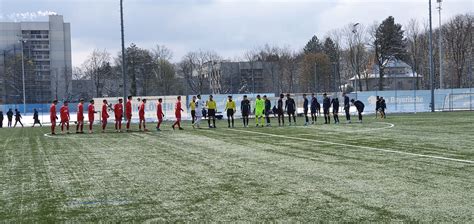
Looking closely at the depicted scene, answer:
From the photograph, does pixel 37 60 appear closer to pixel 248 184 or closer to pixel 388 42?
pixel 388 42

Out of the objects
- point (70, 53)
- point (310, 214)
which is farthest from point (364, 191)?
point (70, 53)

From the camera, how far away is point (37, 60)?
348 ft

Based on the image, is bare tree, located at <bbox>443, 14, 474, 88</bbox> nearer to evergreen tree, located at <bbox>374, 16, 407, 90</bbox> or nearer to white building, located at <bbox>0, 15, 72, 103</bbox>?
evergreen tree, located at <bbox>374, 16, 407, 90</bbox>

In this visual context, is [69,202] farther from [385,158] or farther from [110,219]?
[385,158]

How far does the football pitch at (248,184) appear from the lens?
6891mm

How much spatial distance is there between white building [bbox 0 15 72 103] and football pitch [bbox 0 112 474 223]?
280 feet

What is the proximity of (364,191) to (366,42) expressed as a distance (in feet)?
272

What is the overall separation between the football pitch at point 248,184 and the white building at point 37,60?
8524 centimetres

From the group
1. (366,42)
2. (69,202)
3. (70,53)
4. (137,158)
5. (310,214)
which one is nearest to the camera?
(310,214)

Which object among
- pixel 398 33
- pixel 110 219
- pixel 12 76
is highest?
pixel 398 33

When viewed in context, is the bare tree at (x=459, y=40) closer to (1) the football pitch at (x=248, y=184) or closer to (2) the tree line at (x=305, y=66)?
(2) the tree line at (x=305, y=66)

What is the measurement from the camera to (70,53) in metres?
109

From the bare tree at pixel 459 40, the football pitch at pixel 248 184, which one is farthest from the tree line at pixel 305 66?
the football pitch at pixel 248 184

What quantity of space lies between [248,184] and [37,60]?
105699 millimetres
